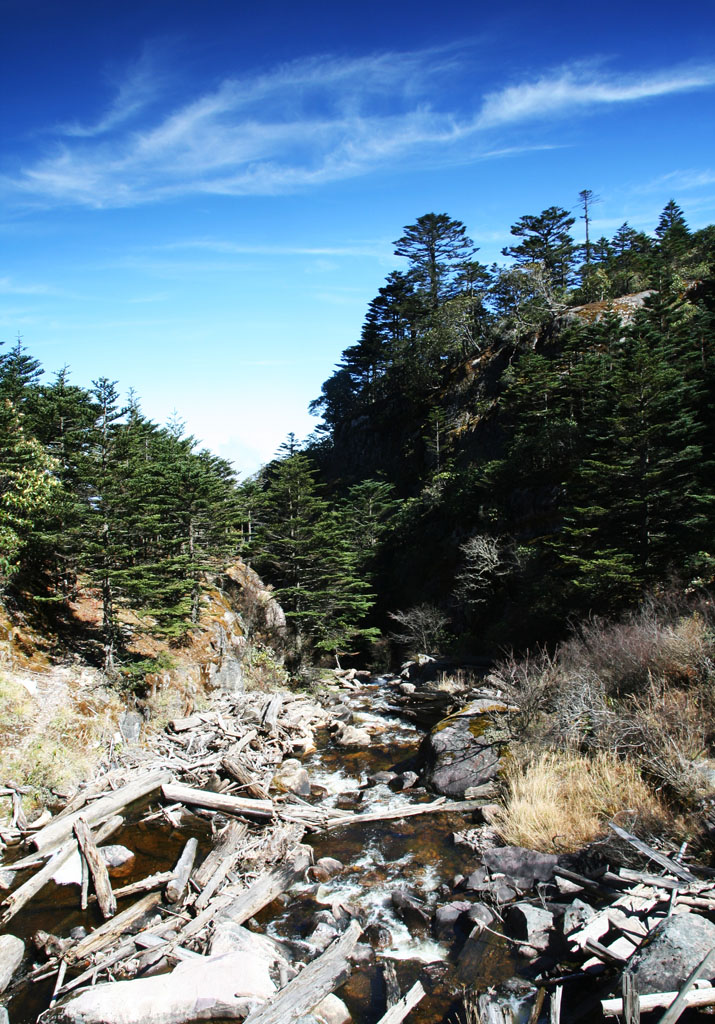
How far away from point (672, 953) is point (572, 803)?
420cm

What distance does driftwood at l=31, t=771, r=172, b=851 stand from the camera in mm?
10859

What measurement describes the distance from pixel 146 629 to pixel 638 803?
1589 centimetres

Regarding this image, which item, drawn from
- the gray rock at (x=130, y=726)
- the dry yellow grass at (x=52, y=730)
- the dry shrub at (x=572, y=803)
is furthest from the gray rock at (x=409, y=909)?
the gray rock at (x=130, y=726)

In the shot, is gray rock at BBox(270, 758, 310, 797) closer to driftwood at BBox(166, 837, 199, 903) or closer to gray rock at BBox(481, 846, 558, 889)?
driftwood at BBox(166, 837, 199, 903)

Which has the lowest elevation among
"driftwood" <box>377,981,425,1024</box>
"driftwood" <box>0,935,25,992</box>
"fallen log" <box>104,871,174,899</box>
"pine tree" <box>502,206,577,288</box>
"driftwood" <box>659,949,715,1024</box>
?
"fallen log" <box>104,871,174,899</box>

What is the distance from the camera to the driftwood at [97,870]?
885 centimetres

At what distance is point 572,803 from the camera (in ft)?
31.8

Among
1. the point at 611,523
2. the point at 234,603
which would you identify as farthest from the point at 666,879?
the point at 234,603

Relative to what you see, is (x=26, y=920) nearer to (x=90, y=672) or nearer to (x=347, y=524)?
(x=90, y=672)

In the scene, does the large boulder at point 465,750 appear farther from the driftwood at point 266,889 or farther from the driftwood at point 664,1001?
the driftwood at point 664,1001

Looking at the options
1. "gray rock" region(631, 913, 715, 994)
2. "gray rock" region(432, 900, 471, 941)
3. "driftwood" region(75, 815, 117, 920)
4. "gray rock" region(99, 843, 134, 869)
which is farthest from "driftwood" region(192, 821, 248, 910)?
"gray rock" region(631, 913, 715, 994)

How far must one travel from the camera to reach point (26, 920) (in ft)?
28.7

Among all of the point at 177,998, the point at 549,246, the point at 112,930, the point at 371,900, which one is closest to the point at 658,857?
the point at 371,900

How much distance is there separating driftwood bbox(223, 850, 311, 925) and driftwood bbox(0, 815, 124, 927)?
147 inches
